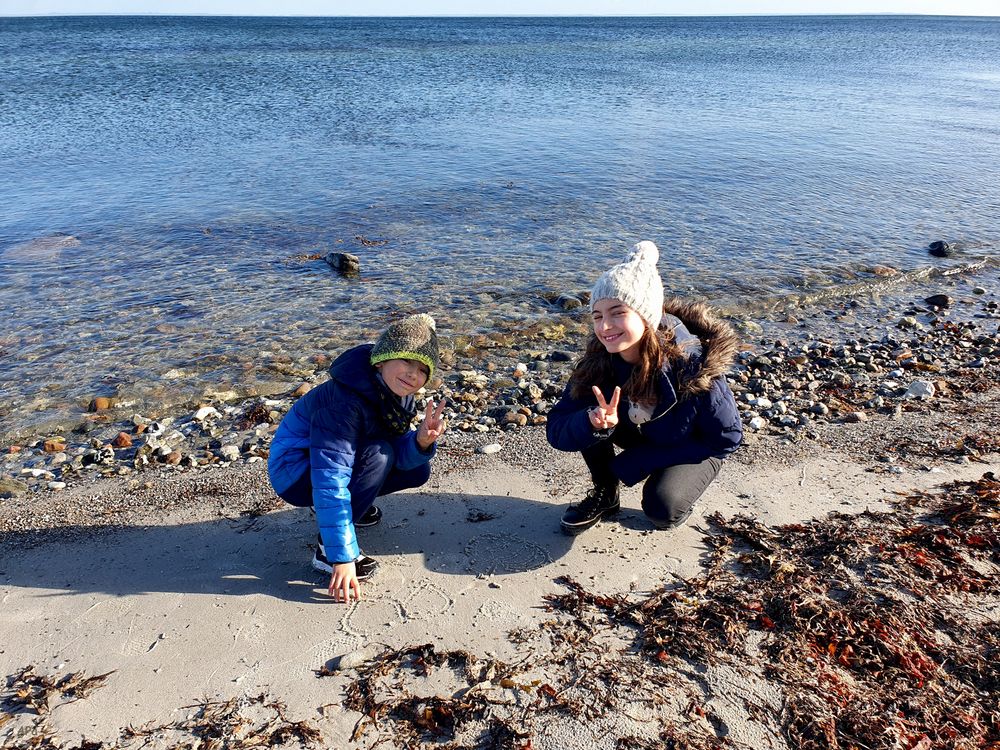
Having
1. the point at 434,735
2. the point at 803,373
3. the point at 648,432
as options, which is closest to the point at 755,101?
the point at 803,373

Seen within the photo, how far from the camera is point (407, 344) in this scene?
3660 mm

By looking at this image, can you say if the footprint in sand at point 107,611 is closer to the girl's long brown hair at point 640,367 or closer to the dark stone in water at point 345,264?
the girl's long brown hair at point 640,367

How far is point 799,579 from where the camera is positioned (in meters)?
3.94

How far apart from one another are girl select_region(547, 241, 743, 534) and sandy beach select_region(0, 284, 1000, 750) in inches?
11.6

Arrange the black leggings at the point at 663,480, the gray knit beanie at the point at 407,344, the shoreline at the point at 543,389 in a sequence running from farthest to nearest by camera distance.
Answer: the shoreline at the point at 543,389
the black leggings at the point at 663,480
the gray knit beanie at the point at 407,344

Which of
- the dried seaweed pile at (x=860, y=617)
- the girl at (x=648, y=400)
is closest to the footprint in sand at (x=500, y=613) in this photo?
the dried seaweed pile at (x=860, y=617)

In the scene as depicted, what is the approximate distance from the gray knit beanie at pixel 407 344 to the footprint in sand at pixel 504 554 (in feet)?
4.07

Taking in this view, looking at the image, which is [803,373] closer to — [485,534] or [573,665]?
[485,534]

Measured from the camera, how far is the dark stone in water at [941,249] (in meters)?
11.4

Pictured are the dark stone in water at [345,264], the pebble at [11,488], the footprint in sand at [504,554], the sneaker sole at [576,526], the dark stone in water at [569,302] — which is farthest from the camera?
the dark stone in water at [345,264]

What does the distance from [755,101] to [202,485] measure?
29.1 metres

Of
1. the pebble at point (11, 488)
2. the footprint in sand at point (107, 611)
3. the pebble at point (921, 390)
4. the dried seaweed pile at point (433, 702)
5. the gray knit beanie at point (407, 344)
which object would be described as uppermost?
the gray knit beanie at point (407, 344)

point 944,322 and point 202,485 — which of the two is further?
point 944,322

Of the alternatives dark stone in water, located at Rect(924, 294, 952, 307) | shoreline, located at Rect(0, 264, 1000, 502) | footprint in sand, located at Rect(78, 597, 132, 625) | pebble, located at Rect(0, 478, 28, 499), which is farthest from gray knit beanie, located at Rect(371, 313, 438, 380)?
dark stone in water, located at Rect(924, 294, 952, 307)
